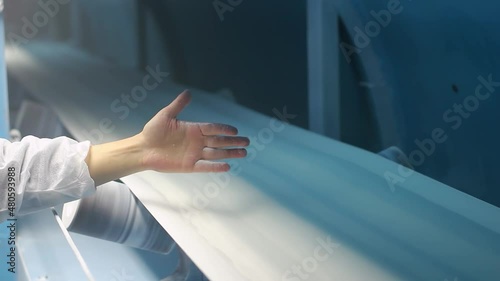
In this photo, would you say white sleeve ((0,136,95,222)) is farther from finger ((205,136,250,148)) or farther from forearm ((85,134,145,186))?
finger ((205,136,250,148))

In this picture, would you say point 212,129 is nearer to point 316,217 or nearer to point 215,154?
point 215,154

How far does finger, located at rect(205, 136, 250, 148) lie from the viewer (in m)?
0.94

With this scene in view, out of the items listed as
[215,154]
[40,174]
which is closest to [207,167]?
[215,154]

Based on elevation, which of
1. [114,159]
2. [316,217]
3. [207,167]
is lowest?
[316,217]

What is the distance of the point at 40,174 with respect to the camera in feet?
2.62

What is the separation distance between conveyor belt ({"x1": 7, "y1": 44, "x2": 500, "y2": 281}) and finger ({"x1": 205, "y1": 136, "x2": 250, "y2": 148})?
0.11 metres

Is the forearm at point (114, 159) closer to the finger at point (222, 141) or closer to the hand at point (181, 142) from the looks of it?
the hand at point (181, 142)

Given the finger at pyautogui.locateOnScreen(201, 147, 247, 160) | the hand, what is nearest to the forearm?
the hand

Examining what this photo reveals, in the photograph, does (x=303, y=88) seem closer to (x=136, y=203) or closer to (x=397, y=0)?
(x=397, y=0)

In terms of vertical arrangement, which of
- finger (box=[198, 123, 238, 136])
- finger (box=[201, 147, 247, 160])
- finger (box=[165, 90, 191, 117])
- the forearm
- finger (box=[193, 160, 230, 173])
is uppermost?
finger (box=[165, 90, 191, 117])

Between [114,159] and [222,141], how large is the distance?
0.19 metres

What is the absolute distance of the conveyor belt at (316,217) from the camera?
77 cm

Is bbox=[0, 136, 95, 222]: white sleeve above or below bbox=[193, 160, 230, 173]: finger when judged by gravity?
above

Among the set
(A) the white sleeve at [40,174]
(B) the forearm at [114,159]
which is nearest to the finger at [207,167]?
(B) the forearm at [114,159]
